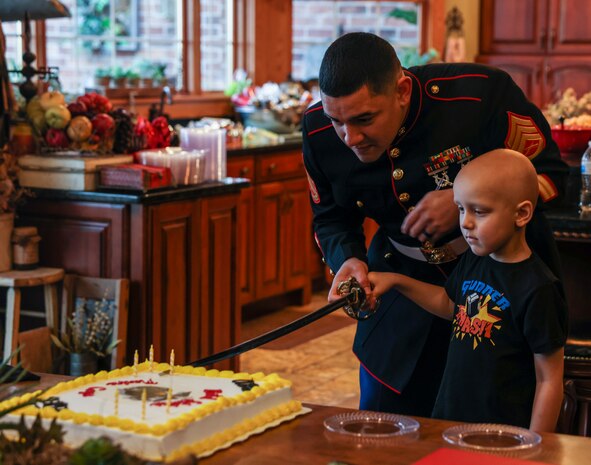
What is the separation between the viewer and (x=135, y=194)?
403cm

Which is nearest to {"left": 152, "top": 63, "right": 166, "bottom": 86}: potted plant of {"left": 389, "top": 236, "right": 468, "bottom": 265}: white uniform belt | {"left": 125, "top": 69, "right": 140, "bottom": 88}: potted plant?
{"left": 125, "top": 69, "right": 140, "bottom": 88}: potted plant

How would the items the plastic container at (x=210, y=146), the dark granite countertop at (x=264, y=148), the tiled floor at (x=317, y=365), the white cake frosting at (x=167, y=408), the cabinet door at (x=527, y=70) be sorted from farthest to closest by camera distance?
the cabinet door at (x=527, y=70) < the dark granite countertop at (x=264, y=148) < the tiled floor at (x=317, y=365) < the plastic container at (x=210, y=146) < the white cake frosting at (x=167, y=408)

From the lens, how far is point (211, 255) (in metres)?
4.44

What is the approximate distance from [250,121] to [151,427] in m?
5.17

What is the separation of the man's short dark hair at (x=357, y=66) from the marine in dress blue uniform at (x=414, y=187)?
230 millimetres

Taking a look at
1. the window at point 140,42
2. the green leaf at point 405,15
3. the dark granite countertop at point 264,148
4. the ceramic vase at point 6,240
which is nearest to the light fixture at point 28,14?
the ceramic vase at point 6,240

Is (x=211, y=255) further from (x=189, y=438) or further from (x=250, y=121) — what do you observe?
(x=189, y=438)

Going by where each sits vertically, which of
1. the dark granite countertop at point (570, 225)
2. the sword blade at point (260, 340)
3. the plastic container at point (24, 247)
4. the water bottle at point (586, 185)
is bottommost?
the plastic container at point (24, 247)

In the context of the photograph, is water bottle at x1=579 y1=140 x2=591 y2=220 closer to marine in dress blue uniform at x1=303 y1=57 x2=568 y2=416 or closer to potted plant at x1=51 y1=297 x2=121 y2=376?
marine in dress blue uniform at x1=303 y1=57 x2=568 y2=416

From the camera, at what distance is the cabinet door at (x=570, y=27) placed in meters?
8.84

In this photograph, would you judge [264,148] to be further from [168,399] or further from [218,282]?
[168,399]

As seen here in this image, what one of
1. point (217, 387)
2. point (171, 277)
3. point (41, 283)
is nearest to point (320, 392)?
point (171, 277)

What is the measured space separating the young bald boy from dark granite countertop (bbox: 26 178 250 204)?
2.06 m

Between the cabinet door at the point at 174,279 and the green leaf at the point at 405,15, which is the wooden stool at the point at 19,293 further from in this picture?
the green leaf at the point at 405,15
